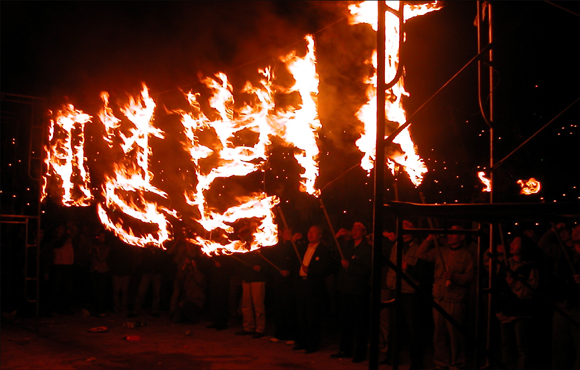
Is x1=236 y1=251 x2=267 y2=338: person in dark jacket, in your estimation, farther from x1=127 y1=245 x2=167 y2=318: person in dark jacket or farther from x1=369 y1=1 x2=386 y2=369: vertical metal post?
x1=369 y1=1 x2=386 y2=369: vertical metal post

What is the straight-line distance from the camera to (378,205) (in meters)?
3.98

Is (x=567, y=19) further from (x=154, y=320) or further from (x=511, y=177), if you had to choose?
(x=154, y=320)

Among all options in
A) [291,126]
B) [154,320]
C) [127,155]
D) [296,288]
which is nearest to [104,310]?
[154,320]

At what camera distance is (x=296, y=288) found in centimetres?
923

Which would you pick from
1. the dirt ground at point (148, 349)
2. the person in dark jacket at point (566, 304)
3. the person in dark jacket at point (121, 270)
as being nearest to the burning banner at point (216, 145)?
the person in dark jacket at point (121, 270)

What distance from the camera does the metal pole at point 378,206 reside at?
3.88m

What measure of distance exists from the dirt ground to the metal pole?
4.04 m

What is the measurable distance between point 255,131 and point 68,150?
5.02 metres

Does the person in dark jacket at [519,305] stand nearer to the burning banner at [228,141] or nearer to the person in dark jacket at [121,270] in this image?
the burning banner at [228,141]

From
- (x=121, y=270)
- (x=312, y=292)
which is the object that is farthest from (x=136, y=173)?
(x=312, y=292)

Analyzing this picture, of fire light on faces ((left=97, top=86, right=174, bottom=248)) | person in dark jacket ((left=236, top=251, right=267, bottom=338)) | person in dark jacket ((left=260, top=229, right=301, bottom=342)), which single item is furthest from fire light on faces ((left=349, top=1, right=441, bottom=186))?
fire light on faces ((left=97, top=86, right=174, bottom=248))

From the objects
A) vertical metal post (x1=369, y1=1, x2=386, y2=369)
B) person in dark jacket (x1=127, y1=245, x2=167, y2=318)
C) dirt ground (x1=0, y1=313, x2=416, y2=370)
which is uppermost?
vertical metal post (x1=369, y1=1, x2=386, y2=369)

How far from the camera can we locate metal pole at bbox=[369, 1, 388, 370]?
388cm

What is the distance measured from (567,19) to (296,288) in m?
7.23
